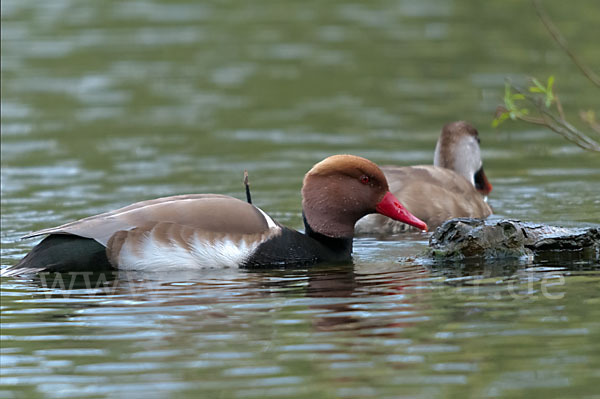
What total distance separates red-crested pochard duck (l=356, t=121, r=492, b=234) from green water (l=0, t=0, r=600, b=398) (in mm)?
268

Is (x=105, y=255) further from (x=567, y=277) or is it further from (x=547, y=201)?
(x=547, y=201)

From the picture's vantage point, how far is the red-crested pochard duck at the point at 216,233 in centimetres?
908

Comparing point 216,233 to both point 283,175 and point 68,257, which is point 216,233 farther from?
point 283,175

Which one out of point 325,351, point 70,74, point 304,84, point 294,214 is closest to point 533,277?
point 325,351

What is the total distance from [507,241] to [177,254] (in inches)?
102

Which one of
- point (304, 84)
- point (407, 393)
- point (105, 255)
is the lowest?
point (407, 393)

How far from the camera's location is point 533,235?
9609mm

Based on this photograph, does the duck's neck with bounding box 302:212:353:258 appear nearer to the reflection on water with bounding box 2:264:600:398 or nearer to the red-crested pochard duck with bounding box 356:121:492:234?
the reflection on water with bounding box 2:264:600:398

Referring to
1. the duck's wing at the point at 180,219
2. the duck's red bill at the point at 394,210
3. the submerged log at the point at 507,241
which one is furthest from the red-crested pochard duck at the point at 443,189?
the duck's wing at the point at 180,219

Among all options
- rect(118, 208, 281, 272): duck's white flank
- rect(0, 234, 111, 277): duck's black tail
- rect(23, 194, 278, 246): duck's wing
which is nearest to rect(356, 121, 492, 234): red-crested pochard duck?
rect(23, 194, 278, 246): duck's wing

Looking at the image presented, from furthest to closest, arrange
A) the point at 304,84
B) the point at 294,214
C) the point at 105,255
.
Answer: the point at 304,84
the point at 294,214
the point at 105,255

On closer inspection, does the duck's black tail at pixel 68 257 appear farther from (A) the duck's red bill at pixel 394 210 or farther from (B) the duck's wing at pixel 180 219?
(A) the duck's red bill at pixel 394 210

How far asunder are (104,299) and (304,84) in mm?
10274

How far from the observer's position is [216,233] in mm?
9227
